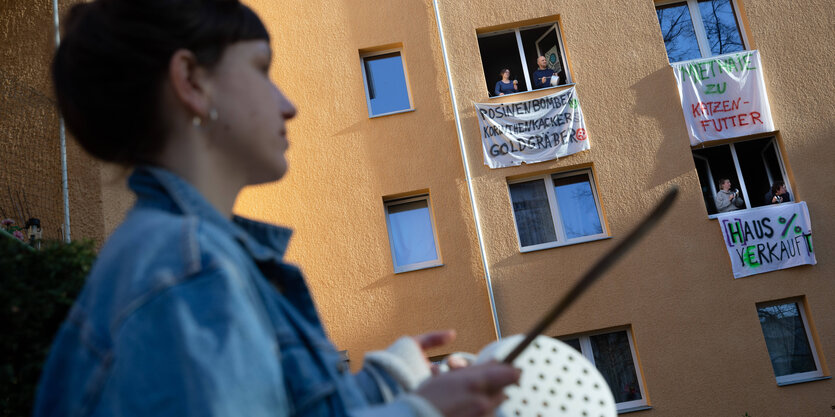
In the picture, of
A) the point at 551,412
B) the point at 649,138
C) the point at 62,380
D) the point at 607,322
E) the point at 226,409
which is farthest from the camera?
the point at 649,138

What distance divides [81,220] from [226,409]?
31.5 feet

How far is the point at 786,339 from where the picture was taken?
11273mm

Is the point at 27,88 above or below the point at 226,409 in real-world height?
above

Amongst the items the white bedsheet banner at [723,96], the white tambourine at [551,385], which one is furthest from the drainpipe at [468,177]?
the white tambourine at [551,385]

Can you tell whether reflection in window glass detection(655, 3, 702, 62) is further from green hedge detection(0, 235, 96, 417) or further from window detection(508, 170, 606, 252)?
green hedge detection(0, 235, 96, 417)

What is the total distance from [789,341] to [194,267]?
12117 mm

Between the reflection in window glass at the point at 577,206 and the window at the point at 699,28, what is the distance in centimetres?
278

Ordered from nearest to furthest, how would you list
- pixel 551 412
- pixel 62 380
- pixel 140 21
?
pixel 62 380
pixel 140 21
pixel 551 412

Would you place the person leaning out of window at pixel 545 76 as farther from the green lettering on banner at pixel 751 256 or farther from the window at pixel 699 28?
the green lettering on banner at pixel 751 256

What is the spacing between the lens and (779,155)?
12.0 metres

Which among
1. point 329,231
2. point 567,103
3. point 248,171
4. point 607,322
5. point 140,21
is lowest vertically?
point 607,322

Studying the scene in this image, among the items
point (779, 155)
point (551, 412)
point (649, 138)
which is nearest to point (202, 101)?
point (551, 412)

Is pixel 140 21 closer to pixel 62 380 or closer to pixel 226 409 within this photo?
pixel 62 380

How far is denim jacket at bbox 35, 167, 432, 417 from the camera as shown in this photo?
0.82 meters
